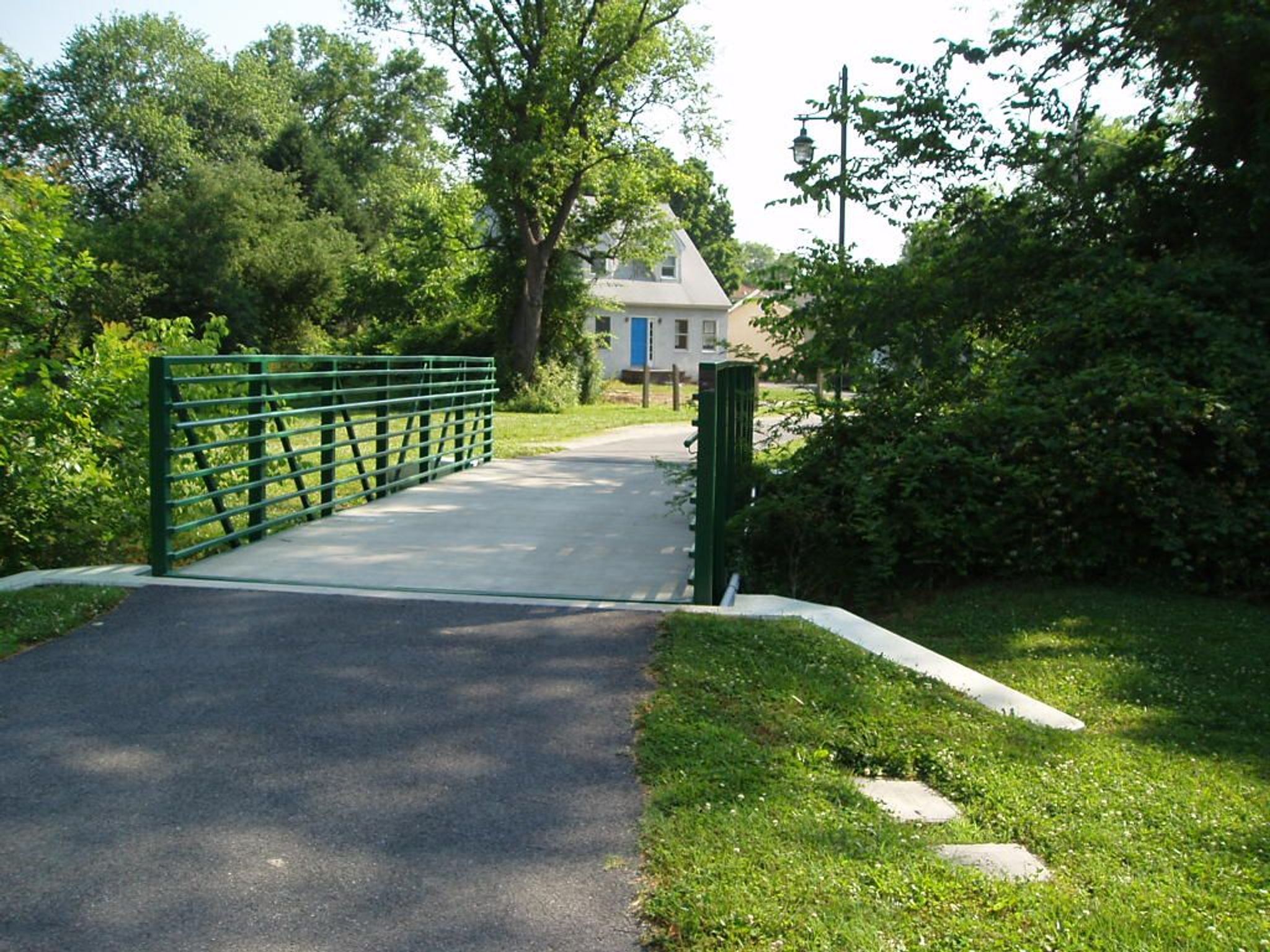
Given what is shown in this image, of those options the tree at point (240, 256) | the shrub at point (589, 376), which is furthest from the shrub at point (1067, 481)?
the tree at point (240, 256)

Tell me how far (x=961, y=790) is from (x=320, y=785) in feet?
7.76

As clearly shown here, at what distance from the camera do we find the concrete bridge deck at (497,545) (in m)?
8.23

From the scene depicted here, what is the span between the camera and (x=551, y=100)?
31594mm

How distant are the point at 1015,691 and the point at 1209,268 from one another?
15.7 ft

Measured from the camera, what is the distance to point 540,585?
27.1 feet

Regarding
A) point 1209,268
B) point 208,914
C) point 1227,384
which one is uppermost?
point 1209,268

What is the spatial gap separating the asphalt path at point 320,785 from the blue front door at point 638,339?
4203cm

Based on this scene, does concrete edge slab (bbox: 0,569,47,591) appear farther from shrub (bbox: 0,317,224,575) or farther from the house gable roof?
the house gable roof

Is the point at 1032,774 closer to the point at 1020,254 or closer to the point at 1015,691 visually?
the point at 1015,691

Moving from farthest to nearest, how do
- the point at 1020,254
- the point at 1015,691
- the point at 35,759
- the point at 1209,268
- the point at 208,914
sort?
the point at 1020,254 → the point at 1209,268 → the point at 1015,691 → the point at 35,759 → the point at 208,914

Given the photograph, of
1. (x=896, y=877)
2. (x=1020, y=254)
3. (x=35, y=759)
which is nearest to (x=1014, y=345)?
(x=1020, y=254)

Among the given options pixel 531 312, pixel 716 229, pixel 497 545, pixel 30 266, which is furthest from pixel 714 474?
pixel 716 229

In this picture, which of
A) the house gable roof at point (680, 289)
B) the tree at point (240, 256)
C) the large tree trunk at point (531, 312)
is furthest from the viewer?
the house gable roof at point (680, 289)

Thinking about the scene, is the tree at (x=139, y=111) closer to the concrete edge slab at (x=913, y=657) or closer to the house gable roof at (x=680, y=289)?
the house gable roof at (x=680, y=289)
